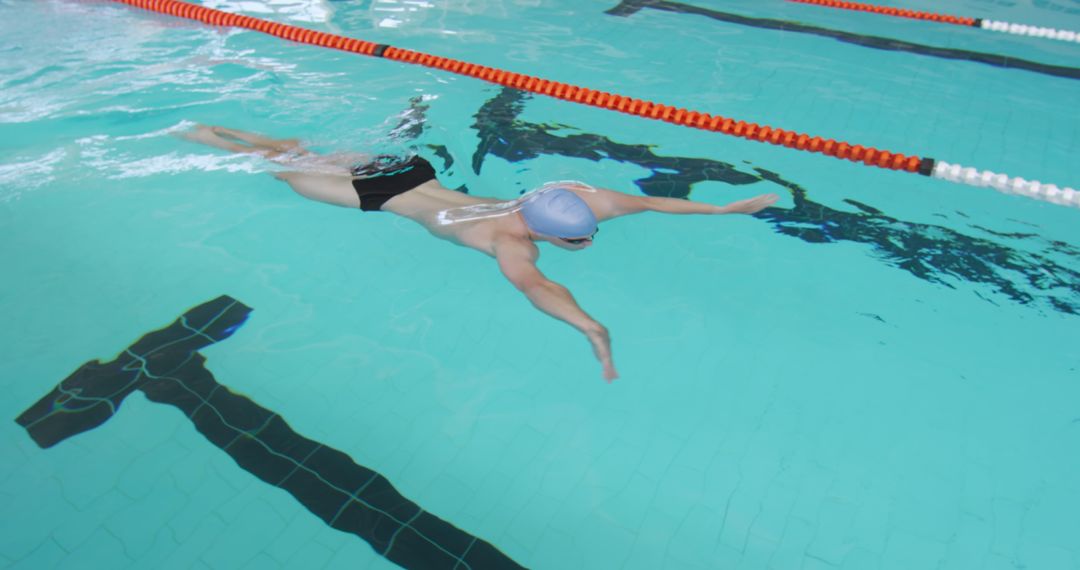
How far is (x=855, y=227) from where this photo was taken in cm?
399

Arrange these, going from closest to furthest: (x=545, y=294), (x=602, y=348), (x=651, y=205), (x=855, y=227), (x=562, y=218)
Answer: (x=602, y=348) < (x=545, y=294) < (x=562, y=218) < (x=651, y=205) < (x=855, y=227)

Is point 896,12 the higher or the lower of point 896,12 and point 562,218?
the higher

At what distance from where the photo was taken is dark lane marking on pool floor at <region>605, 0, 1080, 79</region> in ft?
20.2

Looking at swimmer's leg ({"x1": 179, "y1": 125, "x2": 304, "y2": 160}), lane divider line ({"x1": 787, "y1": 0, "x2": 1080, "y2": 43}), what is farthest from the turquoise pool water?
lane divider line ({"x1": 787, "y1": 0, "x2": 1080, "y2": 43})

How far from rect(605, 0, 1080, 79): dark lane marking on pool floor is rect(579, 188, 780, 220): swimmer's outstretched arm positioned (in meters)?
3.73

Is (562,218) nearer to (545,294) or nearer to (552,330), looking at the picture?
(545,294)

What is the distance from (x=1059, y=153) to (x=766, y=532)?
3900 millimetres

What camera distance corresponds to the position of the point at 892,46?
21.0ft

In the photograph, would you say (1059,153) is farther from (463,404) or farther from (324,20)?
(324,20)

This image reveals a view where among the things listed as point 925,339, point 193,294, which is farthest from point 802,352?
point 193,294

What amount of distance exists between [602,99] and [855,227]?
202 centimetres

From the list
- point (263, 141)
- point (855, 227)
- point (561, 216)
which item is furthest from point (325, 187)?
point (855, 227)

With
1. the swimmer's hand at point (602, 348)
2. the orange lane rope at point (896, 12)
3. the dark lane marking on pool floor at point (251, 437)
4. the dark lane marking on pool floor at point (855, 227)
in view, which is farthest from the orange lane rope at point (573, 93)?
the orange lane rope at point (896, 12)

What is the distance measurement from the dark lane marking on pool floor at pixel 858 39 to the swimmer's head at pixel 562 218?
14.2 ft
